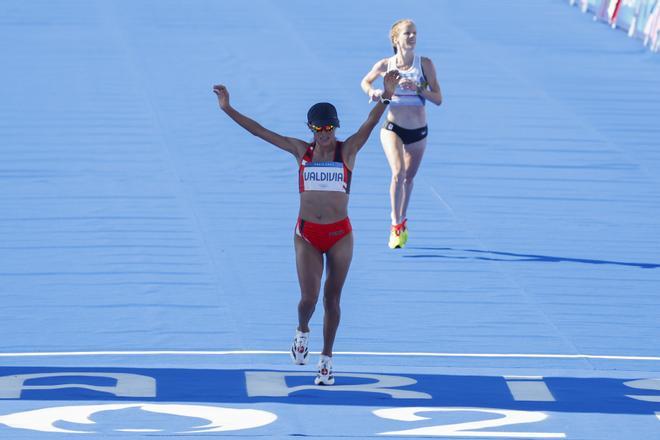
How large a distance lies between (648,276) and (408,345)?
3.06 metres

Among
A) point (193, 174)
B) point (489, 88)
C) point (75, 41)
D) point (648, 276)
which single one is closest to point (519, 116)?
point (489, 88)

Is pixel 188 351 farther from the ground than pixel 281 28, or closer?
closer

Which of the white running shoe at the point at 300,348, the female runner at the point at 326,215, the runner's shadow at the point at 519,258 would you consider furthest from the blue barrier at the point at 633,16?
the white running shoe at the point at 300,348

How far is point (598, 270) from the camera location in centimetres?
1248

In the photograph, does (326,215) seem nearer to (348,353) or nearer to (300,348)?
(300,348)

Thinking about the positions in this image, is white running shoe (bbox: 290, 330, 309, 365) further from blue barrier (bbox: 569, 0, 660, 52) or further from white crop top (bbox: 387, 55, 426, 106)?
blue barrier (bbox: 569, 0, 660, 52)

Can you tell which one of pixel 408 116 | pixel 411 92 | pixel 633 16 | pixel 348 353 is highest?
pixel 633 16

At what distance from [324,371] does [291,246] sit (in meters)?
3.72

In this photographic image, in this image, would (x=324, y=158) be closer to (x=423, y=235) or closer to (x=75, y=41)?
(x=423, y=235)

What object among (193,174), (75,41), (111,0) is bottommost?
(193,174)

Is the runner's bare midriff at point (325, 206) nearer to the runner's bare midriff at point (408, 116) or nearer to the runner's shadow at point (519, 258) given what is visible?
the runner's bare midriff at point (408, 116)

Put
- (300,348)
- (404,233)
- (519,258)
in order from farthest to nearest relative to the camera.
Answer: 1. (404,233)
2. (519,258)
3. (300,348)

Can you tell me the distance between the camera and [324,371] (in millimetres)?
9281

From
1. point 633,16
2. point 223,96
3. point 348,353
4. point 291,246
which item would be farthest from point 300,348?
point 633,16
